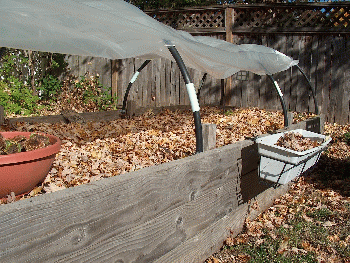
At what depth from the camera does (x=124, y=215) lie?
203cm

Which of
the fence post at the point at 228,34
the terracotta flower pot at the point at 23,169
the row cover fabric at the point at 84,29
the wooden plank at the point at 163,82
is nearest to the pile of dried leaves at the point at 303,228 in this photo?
the terracotta flower pot at the point at 23,169

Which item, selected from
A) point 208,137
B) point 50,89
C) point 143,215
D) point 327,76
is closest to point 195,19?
point 327,76

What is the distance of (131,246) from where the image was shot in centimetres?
209

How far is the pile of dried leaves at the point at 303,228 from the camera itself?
315 cm

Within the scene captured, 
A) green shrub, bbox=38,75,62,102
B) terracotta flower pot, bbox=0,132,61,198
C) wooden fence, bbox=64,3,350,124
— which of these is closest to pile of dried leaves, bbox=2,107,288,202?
terracotta flower pot, bbox=0,132,61,198

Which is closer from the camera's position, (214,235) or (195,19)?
(214,235)

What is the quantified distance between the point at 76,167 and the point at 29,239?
8.31 ft

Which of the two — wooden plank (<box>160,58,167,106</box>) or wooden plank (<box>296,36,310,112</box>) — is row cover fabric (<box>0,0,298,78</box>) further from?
wooden plank (<box>160,58,167,106</box>)

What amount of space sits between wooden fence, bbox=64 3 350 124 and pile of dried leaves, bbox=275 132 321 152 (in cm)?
451

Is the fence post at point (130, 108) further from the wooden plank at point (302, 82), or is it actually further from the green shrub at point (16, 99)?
the wooden plank at point (302, 82)

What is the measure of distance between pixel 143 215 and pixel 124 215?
18 cm

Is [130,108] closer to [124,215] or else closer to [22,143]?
[22,143]

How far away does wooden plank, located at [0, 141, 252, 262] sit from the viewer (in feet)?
5.10

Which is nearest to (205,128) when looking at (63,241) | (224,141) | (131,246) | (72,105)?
(131,246)
